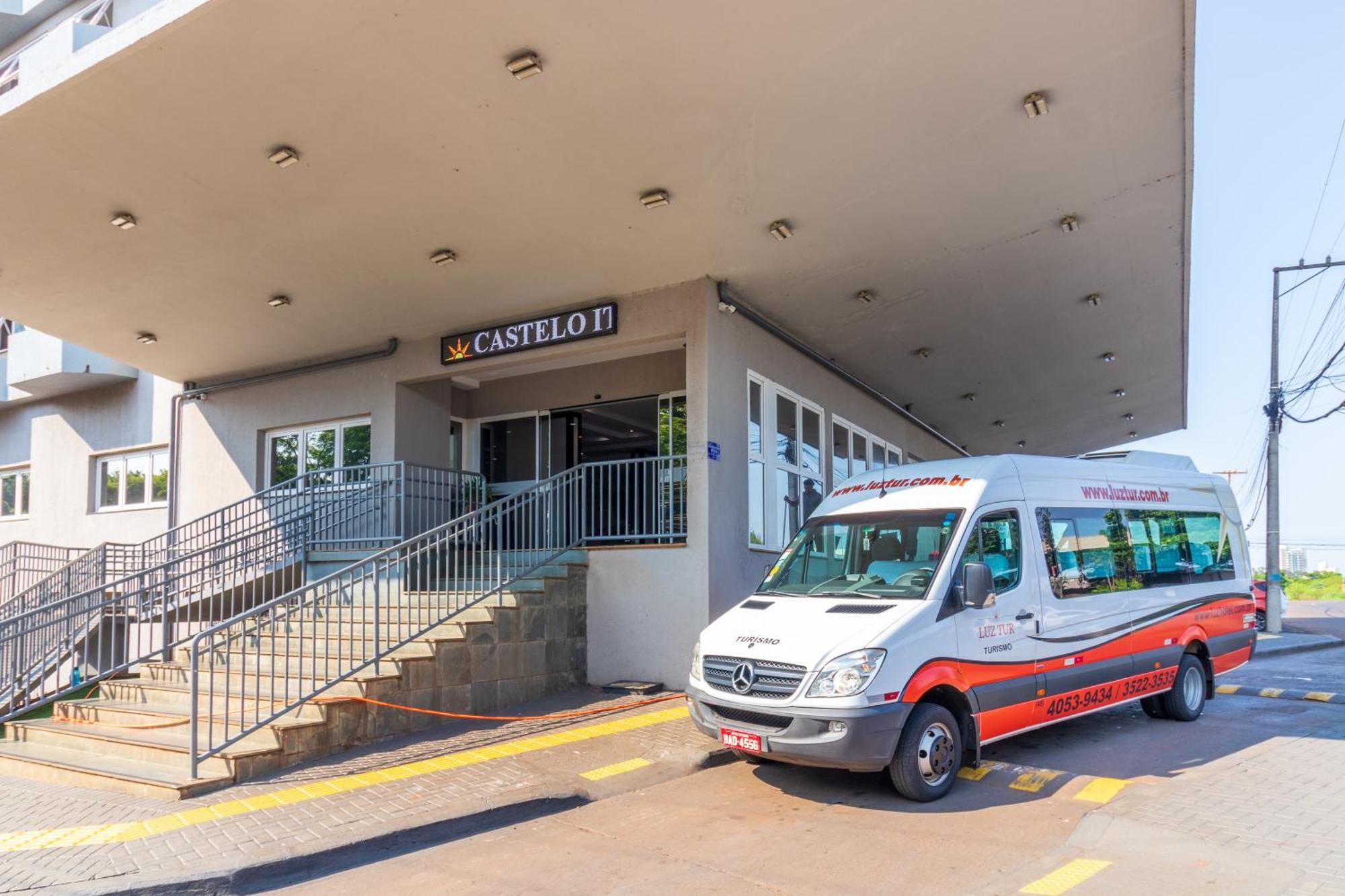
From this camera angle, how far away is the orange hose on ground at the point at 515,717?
8.43 meters

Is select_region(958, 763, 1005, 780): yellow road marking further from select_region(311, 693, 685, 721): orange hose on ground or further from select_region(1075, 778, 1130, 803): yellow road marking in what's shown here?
select_region(311, 693, 685, 721): orange hose on ground

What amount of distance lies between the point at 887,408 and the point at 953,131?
37.1ft

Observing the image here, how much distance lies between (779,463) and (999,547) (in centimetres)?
606

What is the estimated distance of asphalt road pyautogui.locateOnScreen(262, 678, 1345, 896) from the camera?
5172 millimetres

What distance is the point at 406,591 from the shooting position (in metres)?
10.1

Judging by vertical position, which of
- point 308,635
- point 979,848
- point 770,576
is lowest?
point 979,848

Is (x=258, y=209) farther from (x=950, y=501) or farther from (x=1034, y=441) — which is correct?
(x=1034, y=441)

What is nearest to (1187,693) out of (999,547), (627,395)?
(999,547)

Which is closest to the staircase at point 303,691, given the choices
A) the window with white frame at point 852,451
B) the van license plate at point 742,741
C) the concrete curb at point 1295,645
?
the van license plate at point 742,741

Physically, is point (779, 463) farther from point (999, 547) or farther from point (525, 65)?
point (525, 65)

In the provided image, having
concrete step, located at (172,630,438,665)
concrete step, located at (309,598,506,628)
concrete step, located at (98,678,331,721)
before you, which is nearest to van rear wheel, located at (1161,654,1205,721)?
concrete step, located at (309,598,506,628)

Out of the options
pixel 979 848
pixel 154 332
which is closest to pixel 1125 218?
pixel 979 848

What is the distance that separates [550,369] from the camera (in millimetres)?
15172

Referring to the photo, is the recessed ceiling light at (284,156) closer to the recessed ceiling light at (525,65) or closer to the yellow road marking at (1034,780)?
the recessed ceiling light at (525,65)
